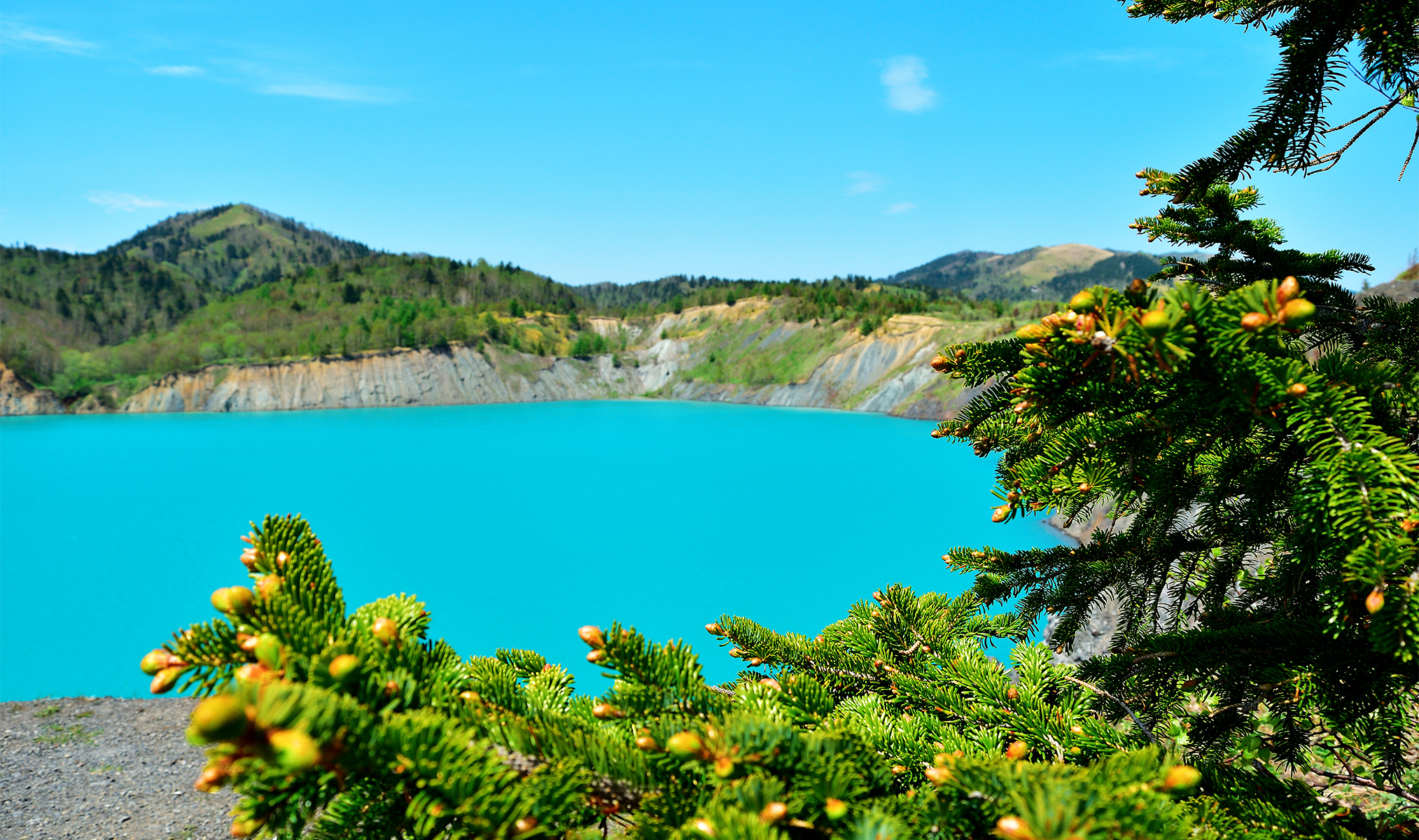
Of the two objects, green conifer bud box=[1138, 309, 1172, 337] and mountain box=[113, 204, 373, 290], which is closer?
green conifer bud box=[1138, 309, 1172, 337]

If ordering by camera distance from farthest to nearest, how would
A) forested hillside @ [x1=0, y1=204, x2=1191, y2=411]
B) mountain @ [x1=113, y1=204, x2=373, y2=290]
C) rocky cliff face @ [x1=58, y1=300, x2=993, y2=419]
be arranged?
mountain @ [x1=113, y1=204, x2=373, y2=290] < forested hillside @ [x1=0, y1=204, x2=1191, y2=411] < rocky cliff face @ [x1=58, y1=300, x2=993, y2=419]

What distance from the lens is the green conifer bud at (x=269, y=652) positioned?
37.2 inches

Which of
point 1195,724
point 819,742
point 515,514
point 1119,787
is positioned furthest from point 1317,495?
point 515,514

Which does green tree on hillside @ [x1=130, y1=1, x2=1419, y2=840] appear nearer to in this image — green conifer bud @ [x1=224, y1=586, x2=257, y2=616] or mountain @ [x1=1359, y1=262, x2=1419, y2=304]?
green conifer bud @ [x1=224, y1=586, x2=257, y2=616]

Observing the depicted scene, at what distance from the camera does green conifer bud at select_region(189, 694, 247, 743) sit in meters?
0.65

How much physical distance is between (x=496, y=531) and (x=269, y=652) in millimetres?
27341

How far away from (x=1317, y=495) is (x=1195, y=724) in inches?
71.7

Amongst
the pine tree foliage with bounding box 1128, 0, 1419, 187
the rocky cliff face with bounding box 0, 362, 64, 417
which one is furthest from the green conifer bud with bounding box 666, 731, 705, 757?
the rocky cliff face with bounding box 0, 362, 64, 417

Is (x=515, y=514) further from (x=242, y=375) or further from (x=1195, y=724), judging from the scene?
(x=242, y=375)

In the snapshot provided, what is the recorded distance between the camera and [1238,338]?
1.21 metres

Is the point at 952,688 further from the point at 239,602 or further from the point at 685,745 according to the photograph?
the point at 239,602

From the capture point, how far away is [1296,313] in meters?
1.15

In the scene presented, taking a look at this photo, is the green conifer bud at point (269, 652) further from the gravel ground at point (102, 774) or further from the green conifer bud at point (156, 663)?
the gravel ground at point (102, 774)

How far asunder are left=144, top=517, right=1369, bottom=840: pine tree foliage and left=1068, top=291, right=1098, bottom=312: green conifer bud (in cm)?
78
